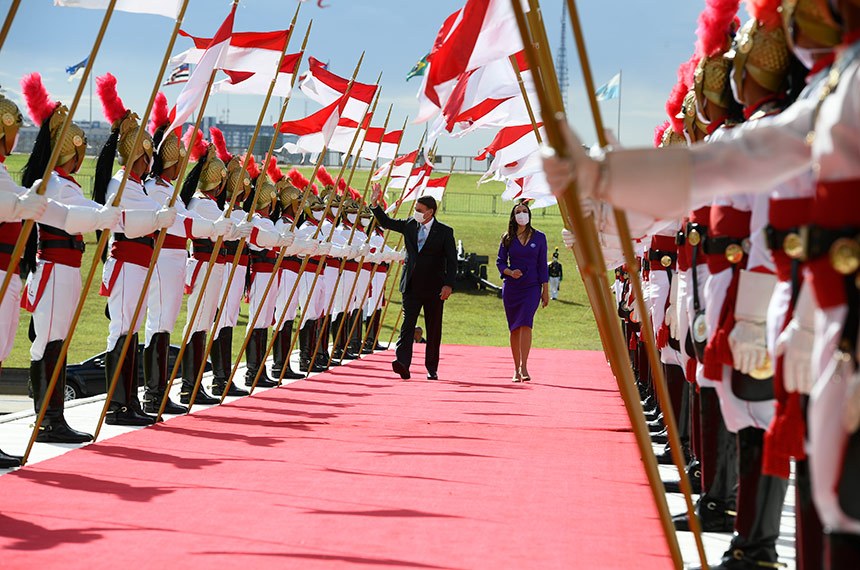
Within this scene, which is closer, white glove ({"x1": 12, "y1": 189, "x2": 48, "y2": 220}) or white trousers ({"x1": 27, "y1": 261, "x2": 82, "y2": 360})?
white glove ({"x1": 12, "y1": 189, "x2": 48, "y2": 220})

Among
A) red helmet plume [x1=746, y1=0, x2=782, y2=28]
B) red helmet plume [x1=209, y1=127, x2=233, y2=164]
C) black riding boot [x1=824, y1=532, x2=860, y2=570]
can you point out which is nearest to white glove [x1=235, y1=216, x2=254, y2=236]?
red helmet plume [x1=209, y1=127, x2=233, y2=164]

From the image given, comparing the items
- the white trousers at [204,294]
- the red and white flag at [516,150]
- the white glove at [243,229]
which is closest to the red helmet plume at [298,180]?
the red and white flag at [516,150]

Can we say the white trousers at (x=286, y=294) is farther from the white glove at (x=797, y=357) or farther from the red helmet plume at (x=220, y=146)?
the white glove at (x=797, y=357)

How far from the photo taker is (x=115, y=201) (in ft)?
23.2

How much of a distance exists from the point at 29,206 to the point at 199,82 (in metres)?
2.58

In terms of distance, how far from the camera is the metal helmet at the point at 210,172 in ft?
33.6

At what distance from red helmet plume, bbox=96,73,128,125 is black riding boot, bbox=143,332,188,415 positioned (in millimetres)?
1761

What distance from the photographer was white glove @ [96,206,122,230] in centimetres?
684

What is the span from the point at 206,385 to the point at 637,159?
9598 mm

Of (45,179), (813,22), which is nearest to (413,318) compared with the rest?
(45,179)

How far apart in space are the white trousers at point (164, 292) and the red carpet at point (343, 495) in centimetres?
79

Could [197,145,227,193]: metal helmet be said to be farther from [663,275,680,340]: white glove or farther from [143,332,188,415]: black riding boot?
[663,275,680,340]: white glove

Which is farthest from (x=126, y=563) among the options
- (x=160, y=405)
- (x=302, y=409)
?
(x=302, y=409)

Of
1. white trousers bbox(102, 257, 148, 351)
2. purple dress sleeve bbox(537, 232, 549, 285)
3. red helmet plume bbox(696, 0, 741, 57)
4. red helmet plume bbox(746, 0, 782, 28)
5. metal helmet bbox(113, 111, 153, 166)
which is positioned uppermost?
red helmet plume bbox(696, 0, 741, 57)
